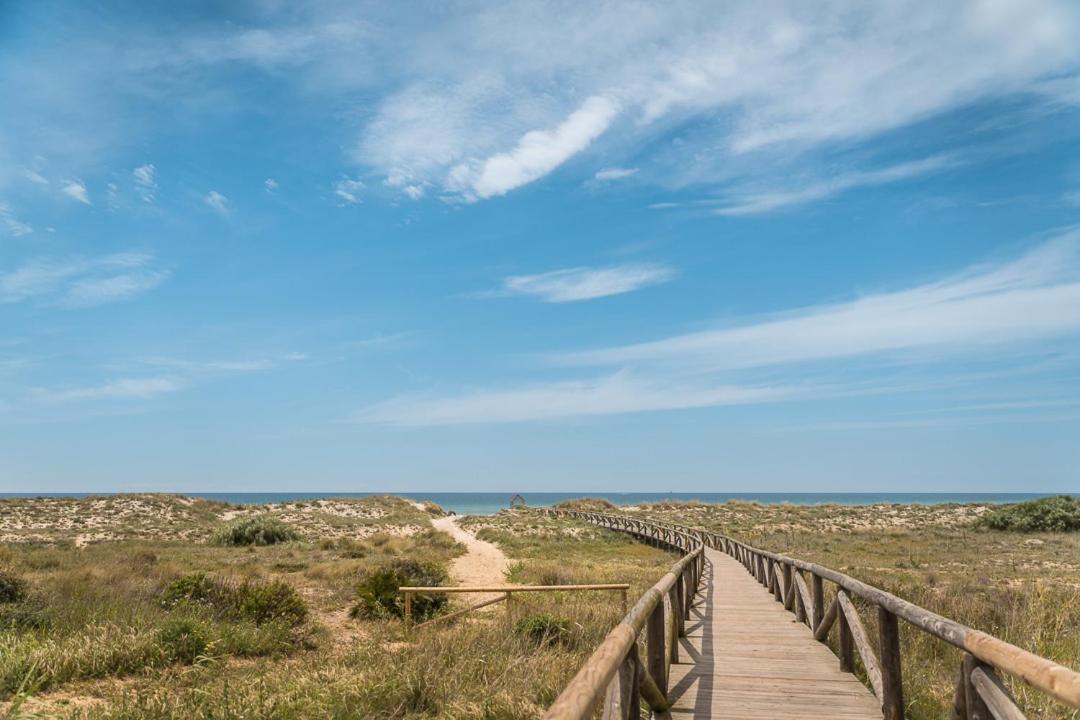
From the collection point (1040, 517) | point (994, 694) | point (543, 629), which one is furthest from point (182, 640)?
point (1040, 517)

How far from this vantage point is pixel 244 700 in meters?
6.11

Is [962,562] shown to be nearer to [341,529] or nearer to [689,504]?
[341,529]

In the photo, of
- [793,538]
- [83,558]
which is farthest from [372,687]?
[793,538]

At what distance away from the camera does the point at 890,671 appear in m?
5.15

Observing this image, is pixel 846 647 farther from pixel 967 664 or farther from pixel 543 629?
pixel 543 629

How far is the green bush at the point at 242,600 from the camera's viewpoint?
11.3 meters

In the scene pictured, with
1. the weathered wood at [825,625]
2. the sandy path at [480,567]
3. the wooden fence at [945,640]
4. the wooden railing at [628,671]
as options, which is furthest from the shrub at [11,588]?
the weathered wood at [825,625]

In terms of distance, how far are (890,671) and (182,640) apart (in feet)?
27.7

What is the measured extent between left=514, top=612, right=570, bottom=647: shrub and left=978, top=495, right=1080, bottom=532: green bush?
127 feet

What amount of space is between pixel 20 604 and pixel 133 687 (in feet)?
15.0

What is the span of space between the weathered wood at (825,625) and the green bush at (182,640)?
7.76m

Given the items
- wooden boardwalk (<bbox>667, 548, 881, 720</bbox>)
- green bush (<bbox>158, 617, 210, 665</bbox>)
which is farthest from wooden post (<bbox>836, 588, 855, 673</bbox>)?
green bush (<bbox>158, 617, 210, 665</bbox>)

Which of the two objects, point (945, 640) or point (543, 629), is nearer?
point (945, 640)

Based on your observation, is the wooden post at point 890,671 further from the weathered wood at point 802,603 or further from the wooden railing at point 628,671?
the weathered wood at point 802,603
